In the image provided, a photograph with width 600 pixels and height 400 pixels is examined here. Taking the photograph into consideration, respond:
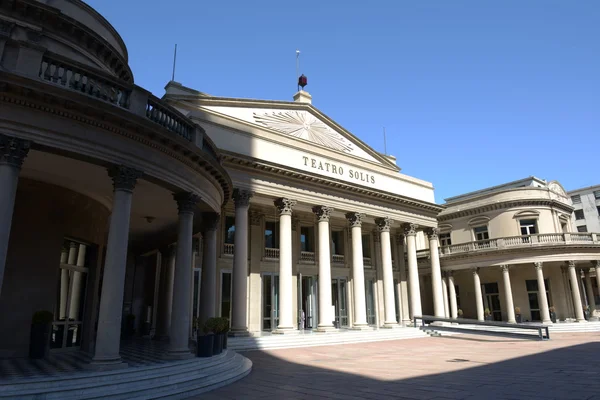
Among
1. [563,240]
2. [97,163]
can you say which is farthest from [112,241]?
[563,240]

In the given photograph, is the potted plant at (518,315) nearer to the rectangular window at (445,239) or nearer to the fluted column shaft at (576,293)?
the fluted column shaft at (576,293)

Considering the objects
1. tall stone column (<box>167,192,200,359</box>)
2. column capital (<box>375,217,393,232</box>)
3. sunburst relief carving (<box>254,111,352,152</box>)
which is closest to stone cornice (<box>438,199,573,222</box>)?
column capital (<box>375,217,393,232</box>)

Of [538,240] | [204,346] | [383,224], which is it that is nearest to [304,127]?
[383,224]

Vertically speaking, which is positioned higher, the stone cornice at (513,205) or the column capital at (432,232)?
the stone cornice at (513,205)

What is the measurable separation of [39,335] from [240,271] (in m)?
9.21

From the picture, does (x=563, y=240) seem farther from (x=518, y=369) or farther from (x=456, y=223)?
(x=518, y=369)

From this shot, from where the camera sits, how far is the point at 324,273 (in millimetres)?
20953

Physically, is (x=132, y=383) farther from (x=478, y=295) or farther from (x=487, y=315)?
(x=487, y=315)

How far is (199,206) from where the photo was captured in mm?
12664

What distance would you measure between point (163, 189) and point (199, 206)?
1650mm

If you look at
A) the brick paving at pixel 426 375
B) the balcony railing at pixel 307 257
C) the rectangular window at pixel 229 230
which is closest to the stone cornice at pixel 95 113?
the brick paving at pixel 426 375

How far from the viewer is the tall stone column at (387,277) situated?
23.5m

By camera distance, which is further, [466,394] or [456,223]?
Result: [456,223]

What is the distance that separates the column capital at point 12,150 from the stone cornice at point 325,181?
10.9 metres
